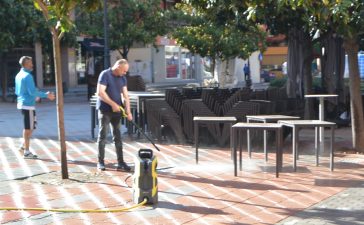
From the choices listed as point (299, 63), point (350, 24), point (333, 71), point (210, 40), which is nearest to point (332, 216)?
point (350, 24)

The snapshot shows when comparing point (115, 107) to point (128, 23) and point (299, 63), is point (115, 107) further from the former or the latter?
point (128, 23)

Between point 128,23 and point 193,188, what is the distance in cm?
2119

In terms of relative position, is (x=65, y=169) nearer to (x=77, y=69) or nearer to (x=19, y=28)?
(x=19, y=28)

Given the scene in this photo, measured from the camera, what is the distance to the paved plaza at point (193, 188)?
245 inches

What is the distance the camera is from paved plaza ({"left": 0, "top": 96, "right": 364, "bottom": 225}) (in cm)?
623

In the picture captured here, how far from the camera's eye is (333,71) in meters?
14.7

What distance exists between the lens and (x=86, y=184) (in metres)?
7.84

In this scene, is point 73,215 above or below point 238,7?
below

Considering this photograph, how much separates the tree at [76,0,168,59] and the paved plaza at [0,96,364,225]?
1666 centimetres

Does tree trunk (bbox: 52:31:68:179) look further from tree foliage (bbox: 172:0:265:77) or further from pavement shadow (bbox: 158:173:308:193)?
tree foliage (bbox: 172:0:265:77)

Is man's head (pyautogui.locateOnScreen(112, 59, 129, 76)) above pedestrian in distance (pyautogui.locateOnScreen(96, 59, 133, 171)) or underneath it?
above

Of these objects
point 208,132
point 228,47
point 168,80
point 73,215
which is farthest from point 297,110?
point 168,80

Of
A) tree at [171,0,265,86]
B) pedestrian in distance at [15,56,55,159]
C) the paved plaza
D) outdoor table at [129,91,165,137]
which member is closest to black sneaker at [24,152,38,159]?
pedestrian in distance at [15,56,55,159]

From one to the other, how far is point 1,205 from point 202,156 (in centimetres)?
423
